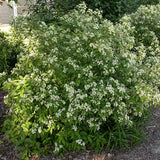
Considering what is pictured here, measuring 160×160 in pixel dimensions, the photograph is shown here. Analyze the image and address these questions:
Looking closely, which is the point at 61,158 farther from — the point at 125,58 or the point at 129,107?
the point at 125,58

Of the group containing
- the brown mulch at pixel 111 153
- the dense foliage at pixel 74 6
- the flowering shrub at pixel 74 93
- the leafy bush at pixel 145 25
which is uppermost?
the dense foliage at pixel 74 6

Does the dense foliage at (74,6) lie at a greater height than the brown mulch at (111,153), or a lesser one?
greater

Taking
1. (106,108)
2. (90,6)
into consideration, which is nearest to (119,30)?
(106,108)

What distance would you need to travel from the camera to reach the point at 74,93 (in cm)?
285

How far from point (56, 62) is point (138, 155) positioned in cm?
167

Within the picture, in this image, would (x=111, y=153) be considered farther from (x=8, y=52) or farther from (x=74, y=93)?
(x=8, y=52)

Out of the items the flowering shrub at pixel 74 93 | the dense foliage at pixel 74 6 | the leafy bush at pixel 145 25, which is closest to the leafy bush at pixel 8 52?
the flowering shrub at pixel 74 93

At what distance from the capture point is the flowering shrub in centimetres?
283

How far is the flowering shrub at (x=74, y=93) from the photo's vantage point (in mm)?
2832

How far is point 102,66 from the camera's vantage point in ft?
9.74

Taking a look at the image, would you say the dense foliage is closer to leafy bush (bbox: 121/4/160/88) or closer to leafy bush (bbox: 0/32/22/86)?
leafy bush (bbox: 121/4/160/88)

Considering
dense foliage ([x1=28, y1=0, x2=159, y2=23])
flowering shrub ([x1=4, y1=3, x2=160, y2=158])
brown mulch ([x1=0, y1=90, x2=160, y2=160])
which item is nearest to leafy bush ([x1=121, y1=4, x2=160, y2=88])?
dense foliage ([x1=28, y1=0, x2=159, y2=23])

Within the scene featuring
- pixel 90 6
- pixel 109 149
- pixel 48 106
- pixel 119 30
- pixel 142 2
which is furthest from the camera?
pixel 142 2

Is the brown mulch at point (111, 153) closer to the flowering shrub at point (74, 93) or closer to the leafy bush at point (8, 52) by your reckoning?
the flowering shrub at point (74, 93)
